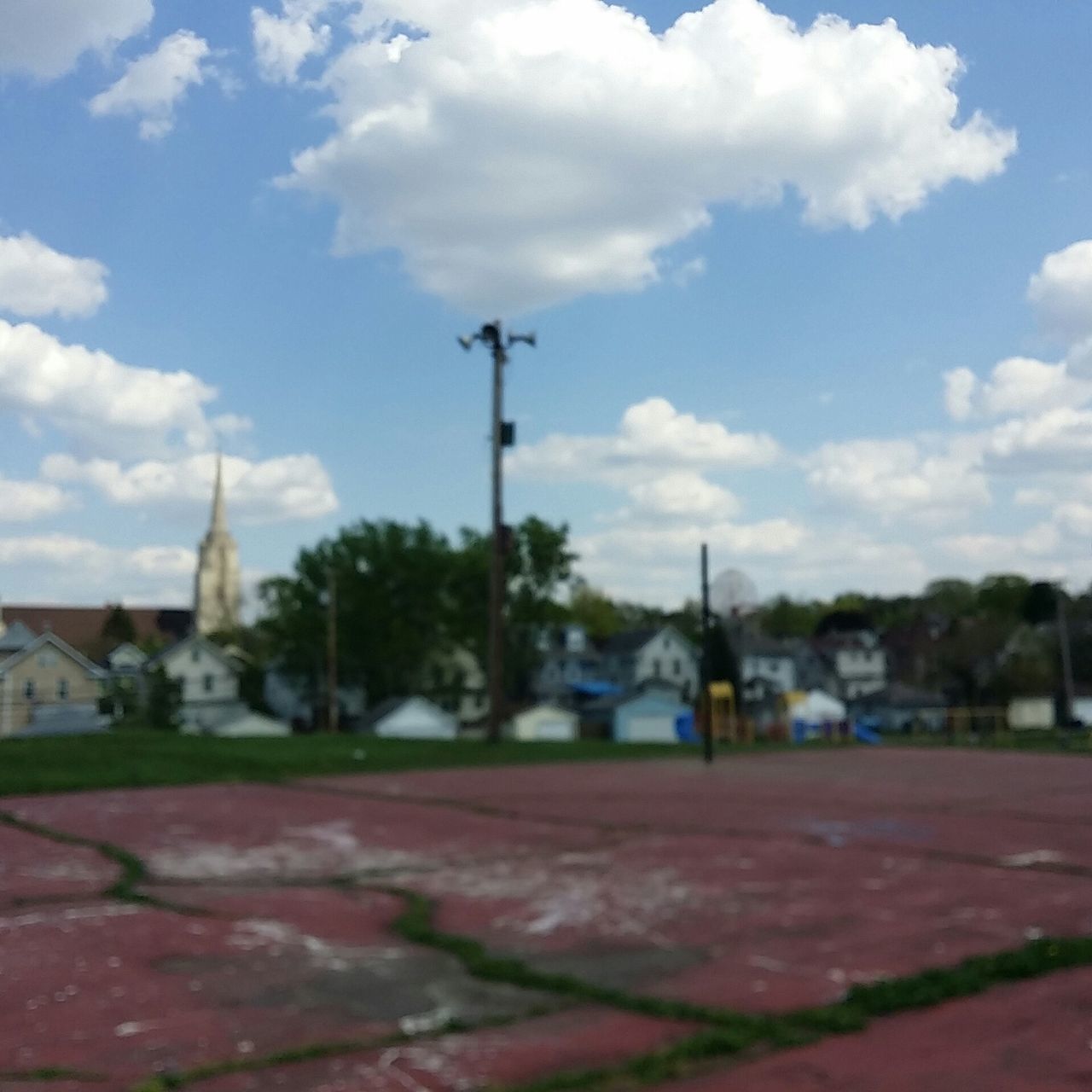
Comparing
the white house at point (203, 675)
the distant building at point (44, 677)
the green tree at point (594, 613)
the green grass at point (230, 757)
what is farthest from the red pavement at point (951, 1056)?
the green tree at point (594, 613)

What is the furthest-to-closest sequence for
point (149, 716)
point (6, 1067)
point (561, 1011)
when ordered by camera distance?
point (149, 716), point (561, 1011), point (6, 1067)

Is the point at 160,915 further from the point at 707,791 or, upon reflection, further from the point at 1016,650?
the point at 1016,650

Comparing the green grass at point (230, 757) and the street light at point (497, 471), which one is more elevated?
the street light at point (497, 471)

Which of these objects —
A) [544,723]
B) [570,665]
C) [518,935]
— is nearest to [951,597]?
[570,665]

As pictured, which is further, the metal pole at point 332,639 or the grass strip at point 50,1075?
the metal pole at point 332,639

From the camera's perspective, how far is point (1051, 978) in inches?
201

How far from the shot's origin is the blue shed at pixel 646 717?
5991 cm

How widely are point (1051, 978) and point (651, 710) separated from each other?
56.2m

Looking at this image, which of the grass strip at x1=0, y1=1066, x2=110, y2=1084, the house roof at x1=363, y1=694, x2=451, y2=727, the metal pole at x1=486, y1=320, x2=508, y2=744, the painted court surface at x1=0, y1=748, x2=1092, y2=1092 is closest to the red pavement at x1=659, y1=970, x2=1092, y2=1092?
the painted court surface at x1=0, y1=748, x2=1092, y2=1092

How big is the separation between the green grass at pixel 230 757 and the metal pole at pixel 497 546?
941 millimetres

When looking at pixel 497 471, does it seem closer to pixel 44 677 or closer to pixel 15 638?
pixel 44 677

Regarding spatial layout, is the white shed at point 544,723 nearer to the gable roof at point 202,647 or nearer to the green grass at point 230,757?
the gable roof at point 202,647

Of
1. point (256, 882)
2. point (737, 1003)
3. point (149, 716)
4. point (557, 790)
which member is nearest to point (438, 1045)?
A: point (737, 1003)

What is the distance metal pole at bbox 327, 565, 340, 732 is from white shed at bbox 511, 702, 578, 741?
29.1 ft
